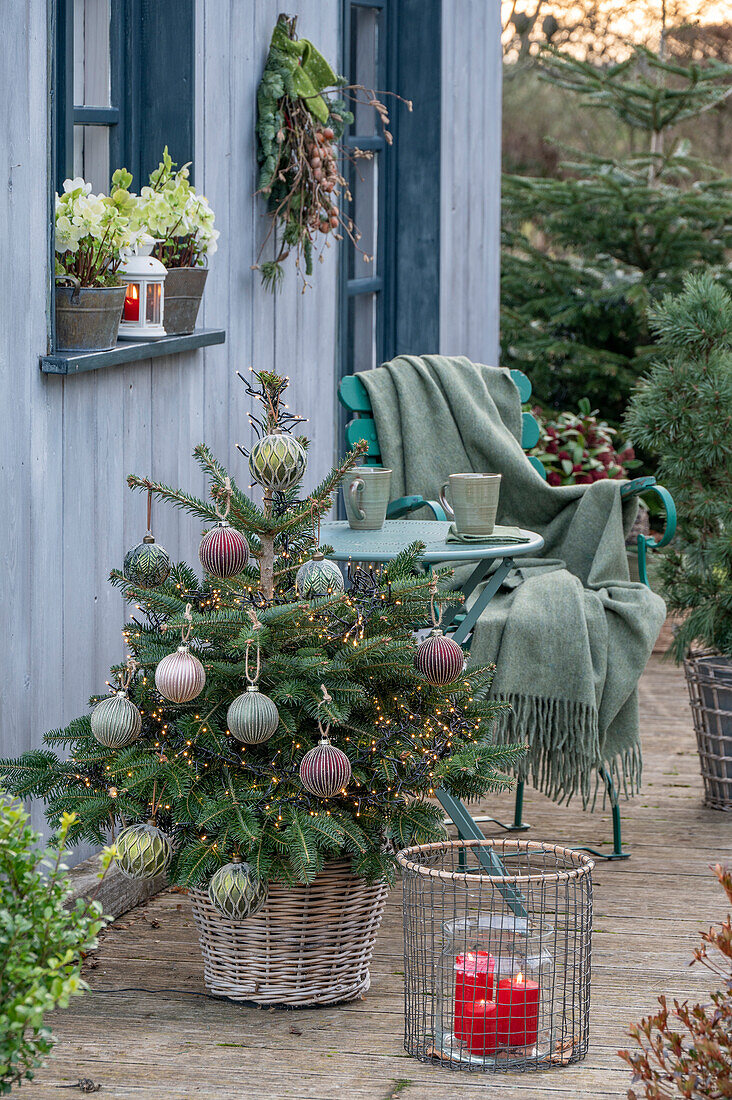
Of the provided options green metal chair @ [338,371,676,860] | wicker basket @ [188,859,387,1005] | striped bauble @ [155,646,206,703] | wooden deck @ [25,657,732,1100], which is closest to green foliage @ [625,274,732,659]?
green metal chair @ [338,371,676,860]

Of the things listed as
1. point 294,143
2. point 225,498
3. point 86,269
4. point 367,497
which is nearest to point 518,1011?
point 225,498

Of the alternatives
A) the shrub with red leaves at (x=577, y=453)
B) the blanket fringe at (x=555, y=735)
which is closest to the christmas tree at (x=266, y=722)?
the blanket fringe at (x=555, y=735)

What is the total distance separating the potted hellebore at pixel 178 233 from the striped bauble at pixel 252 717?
1046mm

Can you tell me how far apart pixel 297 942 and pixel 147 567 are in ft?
2.18

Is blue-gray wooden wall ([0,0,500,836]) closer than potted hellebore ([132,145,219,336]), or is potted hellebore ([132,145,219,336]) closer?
blue-gray wooden wall ([0,0,500,836])

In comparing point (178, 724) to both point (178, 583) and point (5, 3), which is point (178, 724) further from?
point (5, 3)

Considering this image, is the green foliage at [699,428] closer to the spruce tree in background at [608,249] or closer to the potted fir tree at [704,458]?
the potted fir tree at [704,458]

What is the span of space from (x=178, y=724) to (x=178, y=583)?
262 mm

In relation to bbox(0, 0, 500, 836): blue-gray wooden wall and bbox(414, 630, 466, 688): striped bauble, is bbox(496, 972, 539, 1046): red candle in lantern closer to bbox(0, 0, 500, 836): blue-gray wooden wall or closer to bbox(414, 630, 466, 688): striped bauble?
bbox(414, 630, 466, 688): striped bauble

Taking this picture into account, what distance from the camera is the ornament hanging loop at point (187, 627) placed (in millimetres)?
2197

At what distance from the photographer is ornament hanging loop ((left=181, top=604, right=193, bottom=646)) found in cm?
220

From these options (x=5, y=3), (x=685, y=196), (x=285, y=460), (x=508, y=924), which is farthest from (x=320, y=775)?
(x=685, y=196)

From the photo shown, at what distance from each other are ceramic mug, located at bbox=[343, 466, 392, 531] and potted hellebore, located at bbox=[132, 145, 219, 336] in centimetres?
47

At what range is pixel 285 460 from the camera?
7.70ft
